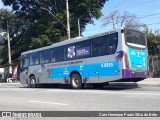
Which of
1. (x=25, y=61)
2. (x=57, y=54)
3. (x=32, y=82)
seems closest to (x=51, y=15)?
(x=25, y=61)

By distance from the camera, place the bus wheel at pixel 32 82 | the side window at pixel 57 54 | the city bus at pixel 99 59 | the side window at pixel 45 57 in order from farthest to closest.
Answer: the bus wheel at pixel 32 82
the side window at pixel 45 57
the side window at pixel 57 54
the city bus at pixel 99 59

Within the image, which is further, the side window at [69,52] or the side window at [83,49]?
the side window at [69,52]

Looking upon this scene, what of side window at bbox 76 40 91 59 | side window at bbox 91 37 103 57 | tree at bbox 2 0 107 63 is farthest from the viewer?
tree at bbox 2 0 107 63

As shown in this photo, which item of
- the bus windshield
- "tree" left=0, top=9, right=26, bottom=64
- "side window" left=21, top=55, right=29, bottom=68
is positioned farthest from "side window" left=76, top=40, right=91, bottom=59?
"tree" left=0, top=9, right=26, bottom=64

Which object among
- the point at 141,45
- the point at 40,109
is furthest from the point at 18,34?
the point at 40,109

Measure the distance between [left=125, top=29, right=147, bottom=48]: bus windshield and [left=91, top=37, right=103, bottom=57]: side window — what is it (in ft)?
5.39

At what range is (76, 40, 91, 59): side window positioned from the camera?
65.6 ft

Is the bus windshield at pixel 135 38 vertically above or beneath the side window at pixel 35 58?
above

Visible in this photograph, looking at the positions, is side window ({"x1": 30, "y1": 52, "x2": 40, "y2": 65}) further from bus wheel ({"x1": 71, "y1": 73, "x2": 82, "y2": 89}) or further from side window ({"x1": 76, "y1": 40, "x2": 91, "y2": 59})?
side window ({"x1": 76, "y1": 40, "x2": 91, "y2": 59})

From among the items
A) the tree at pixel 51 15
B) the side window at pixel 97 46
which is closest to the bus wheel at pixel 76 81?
the side window at pixel 97 46

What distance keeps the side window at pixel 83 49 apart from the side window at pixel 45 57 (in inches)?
132

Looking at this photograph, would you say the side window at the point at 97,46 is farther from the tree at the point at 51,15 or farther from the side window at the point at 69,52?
the tree at the point at 51,15

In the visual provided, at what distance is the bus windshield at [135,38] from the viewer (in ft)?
59.3

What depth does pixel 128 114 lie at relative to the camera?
372 inches
